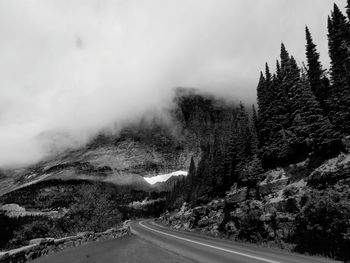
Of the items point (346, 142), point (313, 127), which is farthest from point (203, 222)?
point (346, 142)

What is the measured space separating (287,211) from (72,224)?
29.6 m

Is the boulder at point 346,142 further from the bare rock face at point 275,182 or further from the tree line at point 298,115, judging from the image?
the bare rock face at point 275,182

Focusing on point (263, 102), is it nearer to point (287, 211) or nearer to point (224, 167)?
point (224, 167)

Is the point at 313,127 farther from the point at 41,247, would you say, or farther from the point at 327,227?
the point at 41,247

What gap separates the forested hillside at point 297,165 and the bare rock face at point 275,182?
0.11 metres

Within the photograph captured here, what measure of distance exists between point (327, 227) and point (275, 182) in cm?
1707

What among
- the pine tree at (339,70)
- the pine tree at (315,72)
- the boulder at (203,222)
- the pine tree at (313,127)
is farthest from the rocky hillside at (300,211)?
the pine tree at (315,72)

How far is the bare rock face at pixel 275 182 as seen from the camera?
34.6 metres

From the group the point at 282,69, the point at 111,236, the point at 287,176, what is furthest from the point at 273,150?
the point at 111,236

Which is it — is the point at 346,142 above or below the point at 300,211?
above

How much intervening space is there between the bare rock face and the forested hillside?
0.11m

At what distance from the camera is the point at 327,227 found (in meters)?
18.8

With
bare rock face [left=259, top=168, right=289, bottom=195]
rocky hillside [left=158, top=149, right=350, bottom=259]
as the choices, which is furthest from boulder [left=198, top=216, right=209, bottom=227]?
bare rock face [left=259, top=168, right=289, bottom=195]

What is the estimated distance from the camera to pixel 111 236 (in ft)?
129
